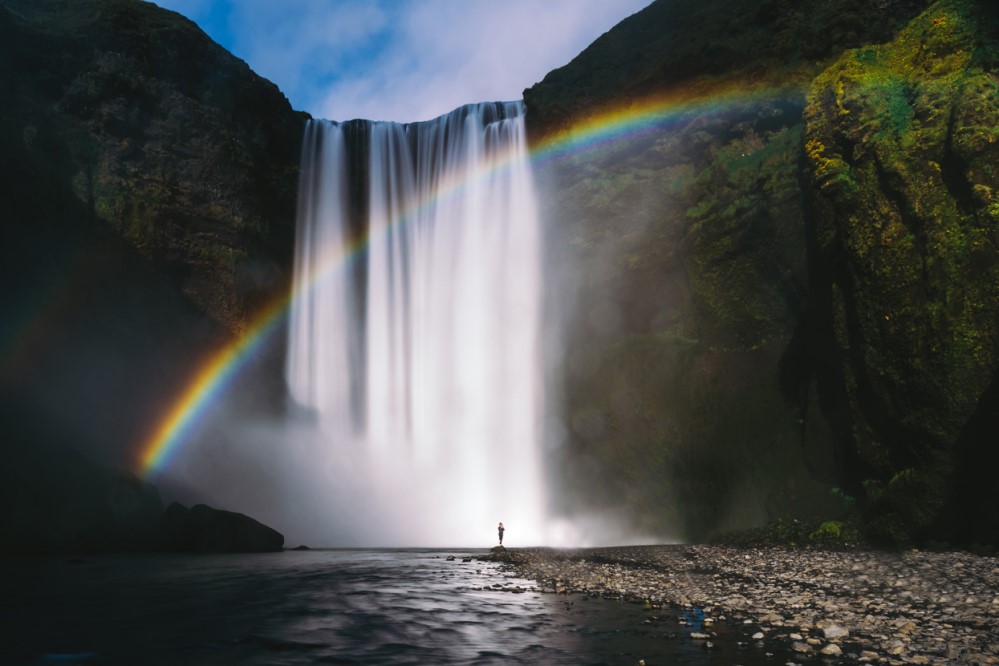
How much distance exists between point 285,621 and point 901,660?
414 inches

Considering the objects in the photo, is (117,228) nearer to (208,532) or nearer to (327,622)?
(208,532)

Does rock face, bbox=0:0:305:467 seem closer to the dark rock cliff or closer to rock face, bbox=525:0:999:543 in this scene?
the dark rock cliff

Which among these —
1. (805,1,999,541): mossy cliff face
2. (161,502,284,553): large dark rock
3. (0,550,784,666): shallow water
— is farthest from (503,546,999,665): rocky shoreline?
(161,502,284,553): large dark rock

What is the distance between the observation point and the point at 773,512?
24219mm

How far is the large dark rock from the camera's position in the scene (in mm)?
28922

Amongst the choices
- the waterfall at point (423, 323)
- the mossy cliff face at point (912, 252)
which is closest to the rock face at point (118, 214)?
the waterfall at point (423, 323)

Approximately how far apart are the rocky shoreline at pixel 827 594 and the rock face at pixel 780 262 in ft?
12.9

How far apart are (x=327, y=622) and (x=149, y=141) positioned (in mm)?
35730

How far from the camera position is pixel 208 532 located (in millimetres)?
28984

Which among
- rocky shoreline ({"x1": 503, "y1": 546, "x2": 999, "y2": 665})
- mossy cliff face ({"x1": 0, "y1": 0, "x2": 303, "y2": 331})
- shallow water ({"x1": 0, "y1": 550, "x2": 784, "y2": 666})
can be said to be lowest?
shallow water ({"x1": 0, "y1": 550, "x2": 784, "y2": 666})

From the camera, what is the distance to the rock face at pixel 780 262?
18.3 meters

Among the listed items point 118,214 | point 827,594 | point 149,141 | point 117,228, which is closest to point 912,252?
point 827,594

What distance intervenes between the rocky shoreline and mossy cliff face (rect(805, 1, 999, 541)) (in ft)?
11.8

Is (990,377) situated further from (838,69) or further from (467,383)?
(467,383)
